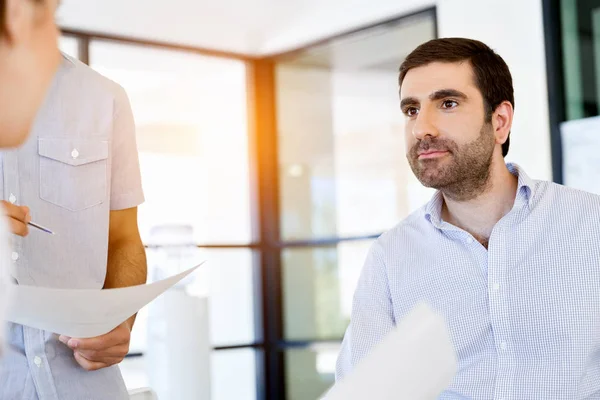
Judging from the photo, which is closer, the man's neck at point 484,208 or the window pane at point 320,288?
the man's neck at point 484,208

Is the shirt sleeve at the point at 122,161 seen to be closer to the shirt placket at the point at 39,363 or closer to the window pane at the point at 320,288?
the shirt placket at the point at 39,363

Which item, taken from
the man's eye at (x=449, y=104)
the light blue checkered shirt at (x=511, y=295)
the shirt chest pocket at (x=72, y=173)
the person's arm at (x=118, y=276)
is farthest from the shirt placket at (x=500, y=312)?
the shirt chest pocket at (x=72, y=173)

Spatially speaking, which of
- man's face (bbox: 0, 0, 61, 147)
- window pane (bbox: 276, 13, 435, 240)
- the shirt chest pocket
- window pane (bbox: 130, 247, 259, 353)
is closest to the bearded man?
the shirt chest pocket

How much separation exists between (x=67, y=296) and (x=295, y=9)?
194 inches

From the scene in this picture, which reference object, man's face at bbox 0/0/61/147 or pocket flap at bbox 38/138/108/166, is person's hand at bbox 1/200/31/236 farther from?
man's face at bbox 0/0/61/147

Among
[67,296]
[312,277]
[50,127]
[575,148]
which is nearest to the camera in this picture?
[67,296]

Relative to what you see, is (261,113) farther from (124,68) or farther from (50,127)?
(50,127)

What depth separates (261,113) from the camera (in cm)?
605

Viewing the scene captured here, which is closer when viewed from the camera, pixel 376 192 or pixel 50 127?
pixel 50 127

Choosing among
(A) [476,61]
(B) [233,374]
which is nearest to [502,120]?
(A) [476,61]

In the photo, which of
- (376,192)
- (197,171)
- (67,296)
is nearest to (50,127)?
(67,296)

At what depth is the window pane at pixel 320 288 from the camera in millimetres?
5426

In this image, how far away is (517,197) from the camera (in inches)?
80.7

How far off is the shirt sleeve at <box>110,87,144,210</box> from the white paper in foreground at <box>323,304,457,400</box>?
1.02 meters
